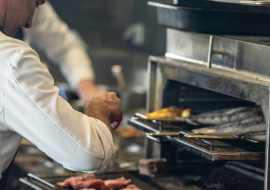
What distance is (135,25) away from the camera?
491cm

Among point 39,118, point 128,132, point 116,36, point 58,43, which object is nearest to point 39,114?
point 39,118

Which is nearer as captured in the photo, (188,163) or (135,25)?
(188,163)

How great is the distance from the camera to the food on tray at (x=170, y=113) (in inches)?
81.6

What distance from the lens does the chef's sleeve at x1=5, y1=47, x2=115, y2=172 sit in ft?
4.08

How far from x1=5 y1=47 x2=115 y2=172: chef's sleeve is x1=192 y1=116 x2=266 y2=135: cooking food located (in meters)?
0.64

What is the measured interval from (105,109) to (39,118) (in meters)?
0.37

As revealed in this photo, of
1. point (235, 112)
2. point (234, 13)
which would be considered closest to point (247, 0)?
point (234, 13)

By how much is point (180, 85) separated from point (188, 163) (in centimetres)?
50

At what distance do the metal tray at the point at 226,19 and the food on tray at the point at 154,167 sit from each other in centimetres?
76

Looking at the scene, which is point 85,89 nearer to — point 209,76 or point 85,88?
point 85,88

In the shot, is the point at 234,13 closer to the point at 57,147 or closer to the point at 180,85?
the point at 180,85

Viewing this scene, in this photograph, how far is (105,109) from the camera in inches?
62.1

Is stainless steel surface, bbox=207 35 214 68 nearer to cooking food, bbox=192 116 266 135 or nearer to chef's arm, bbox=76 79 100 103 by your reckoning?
cooking food, bbox=192 116 266 135

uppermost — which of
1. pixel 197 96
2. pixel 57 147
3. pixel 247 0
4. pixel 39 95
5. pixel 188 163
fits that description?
pixel 247 0
